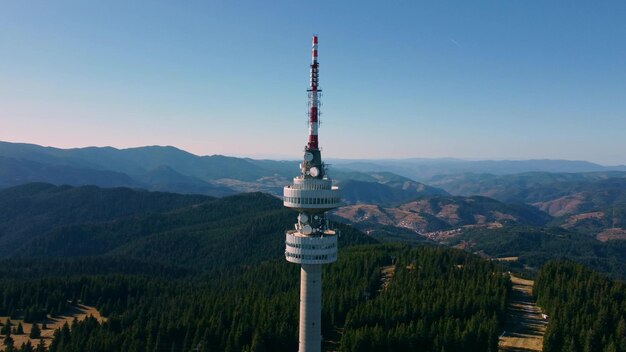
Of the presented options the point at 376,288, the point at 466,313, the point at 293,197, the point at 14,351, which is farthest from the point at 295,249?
the point at 14,351

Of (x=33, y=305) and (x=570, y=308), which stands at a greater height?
(x=570, y=308)

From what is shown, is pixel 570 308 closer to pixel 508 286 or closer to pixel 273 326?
pixel 508 286

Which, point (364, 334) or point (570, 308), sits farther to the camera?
point (570, 308)

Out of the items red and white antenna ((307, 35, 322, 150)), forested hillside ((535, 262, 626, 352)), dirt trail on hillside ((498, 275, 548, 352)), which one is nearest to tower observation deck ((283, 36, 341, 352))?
red and white antenna ((307, 35, 322, 150))

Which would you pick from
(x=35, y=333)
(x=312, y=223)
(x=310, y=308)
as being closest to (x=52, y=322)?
(x=35, y=333)

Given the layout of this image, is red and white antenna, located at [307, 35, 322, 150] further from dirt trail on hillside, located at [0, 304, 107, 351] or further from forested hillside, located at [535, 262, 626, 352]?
dirt trail on hillside, located at [0, 304, 107, 351]

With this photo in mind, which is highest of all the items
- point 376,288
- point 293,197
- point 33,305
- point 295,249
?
point 293,197

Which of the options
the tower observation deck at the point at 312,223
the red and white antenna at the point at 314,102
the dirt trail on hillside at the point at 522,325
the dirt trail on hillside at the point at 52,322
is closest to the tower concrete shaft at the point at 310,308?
the tower observation deck at the point at 312,223
